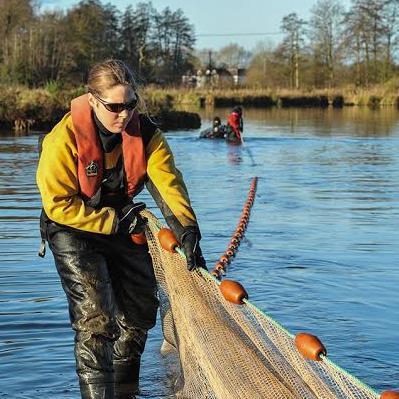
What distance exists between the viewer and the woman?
4.53 meters

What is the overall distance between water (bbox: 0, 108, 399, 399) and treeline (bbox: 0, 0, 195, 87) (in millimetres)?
18757

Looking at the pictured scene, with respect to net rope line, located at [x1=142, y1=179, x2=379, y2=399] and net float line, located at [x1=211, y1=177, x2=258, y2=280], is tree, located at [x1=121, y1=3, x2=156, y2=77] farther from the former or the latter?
net rope line, located at [x1=142, y1=179, x2=379, y2=399]

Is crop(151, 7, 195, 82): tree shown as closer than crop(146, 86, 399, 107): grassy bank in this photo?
No

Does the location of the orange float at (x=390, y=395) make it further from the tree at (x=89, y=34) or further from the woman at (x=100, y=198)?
the tree at (x=89, y=34)

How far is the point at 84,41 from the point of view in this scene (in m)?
65.6

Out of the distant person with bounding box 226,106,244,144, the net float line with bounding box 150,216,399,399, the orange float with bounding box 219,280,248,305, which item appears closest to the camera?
the net float line with bounding box 150,216,399,399

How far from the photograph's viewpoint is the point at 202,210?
13844 millimetres

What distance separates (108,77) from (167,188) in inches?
29.7

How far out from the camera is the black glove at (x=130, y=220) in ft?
15.8

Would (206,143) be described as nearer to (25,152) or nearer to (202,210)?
(25,152)

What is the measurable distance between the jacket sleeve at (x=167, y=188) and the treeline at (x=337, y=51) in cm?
6829

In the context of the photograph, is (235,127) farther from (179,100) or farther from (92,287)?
(179,100)

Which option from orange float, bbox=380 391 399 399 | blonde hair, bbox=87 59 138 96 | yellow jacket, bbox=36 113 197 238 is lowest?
orange float, bbox=380 391 399 399

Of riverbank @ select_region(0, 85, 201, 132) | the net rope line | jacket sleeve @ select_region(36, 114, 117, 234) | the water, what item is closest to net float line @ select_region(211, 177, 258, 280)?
the water
